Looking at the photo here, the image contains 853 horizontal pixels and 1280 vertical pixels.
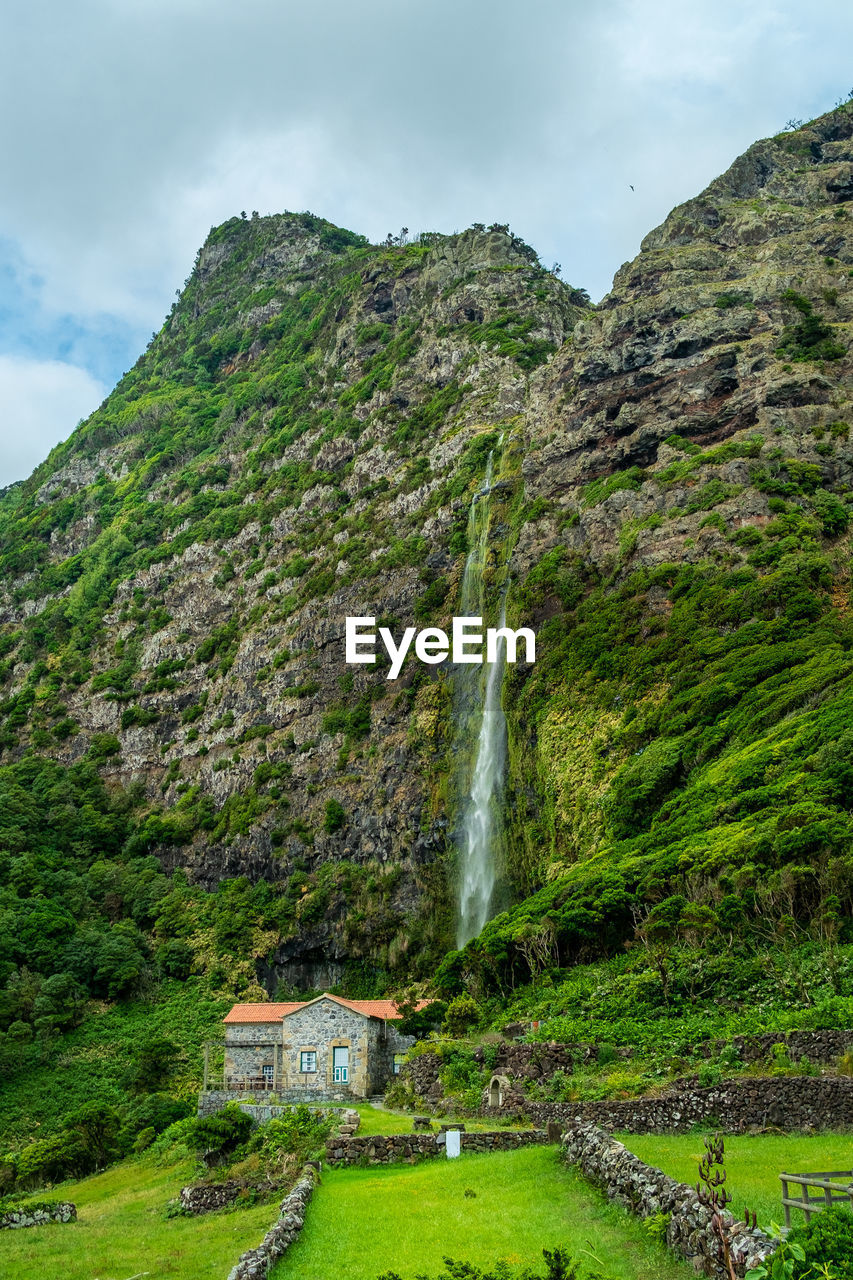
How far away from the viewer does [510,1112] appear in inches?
1095

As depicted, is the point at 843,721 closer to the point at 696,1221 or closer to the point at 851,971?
the point at 851,971

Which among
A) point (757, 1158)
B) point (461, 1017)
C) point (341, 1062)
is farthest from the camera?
point (341, 1062)

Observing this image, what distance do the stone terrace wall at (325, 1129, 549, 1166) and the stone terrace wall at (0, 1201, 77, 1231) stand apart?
9.78 metres

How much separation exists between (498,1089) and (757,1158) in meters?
15.1

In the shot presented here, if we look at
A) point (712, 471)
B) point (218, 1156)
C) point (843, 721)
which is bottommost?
point (218, 1156)

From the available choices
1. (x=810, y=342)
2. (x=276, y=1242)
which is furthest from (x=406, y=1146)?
(x=810, y=342)

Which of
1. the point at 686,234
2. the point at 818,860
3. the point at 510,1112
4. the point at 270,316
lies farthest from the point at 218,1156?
the point at 270,316

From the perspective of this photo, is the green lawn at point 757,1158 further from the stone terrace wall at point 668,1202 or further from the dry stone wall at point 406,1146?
the dry stone wall at point 406,1146

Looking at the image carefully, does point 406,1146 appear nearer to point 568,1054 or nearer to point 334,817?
point 568,1054

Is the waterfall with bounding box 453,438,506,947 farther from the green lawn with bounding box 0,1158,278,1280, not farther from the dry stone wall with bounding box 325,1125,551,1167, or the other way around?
the dry stone wall with bounding box 325,1125,551,1167

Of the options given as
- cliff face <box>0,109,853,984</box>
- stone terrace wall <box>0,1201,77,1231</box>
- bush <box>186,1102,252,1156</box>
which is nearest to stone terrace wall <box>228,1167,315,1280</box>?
stone terrace wall <box>0,1201,77,1231</box>

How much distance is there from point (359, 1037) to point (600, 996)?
57.8 ft

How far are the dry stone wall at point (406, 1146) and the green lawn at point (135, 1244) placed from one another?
1832 millimetres

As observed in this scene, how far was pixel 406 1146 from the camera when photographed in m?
23.0
